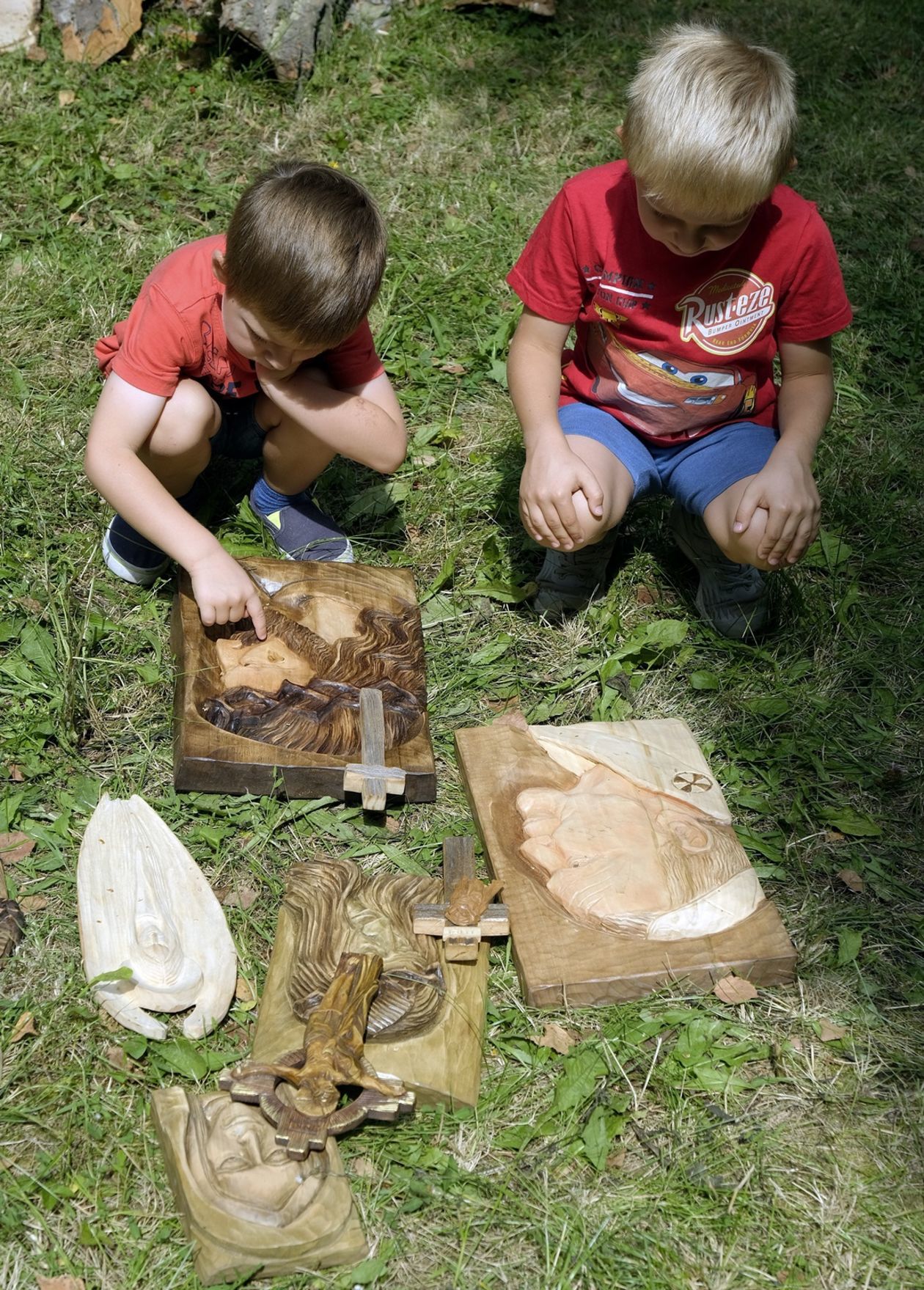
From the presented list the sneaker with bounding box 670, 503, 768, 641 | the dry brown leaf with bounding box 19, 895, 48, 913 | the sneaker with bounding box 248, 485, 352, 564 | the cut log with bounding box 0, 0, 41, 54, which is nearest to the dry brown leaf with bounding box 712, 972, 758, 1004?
the sneaker with bounding box 670, 503, 768, 641

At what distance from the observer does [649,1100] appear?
6.53 feet

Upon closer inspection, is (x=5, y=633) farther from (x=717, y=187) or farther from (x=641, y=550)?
(x=717, y=187)

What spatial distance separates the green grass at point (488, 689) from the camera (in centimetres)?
182

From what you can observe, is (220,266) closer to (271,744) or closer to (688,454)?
(271,744)

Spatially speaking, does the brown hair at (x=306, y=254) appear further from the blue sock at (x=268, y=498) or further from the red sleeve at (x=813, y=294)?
the red sleeve at (x=813, y=294)

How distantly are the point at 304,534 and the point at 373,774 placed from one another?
0.84 metres

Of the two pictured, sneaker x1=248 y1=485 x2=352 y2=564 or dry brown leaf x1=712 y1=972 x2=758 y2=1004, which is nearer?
dry brown leaf x1=712 y1=972 x2=758 y2=1004

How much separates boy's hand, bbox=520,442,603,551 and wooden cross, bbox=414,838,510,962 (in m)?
0.81

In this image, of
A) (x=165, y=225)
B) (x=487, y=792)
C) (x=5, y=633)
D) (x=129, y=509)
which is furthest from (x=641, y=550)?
(x=165, y=225)

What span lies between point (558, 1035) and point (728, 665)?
1.11m

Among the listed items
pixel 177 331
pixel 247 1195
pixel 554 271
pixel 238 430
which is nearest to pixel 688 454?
pixel 554 271

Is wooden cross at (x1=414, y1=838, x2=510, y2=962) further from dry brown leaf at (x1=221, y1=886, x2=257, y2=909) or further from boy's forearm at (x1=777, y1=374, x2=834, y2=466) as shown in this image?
boy's forearm at (x1=777, y1=374, x2=834, y2=466)

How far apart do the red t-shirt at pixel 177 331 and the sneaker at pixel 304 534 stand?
16.8 inches

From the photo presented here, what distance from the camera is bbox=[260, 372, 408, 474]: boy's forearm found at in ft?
8.36
